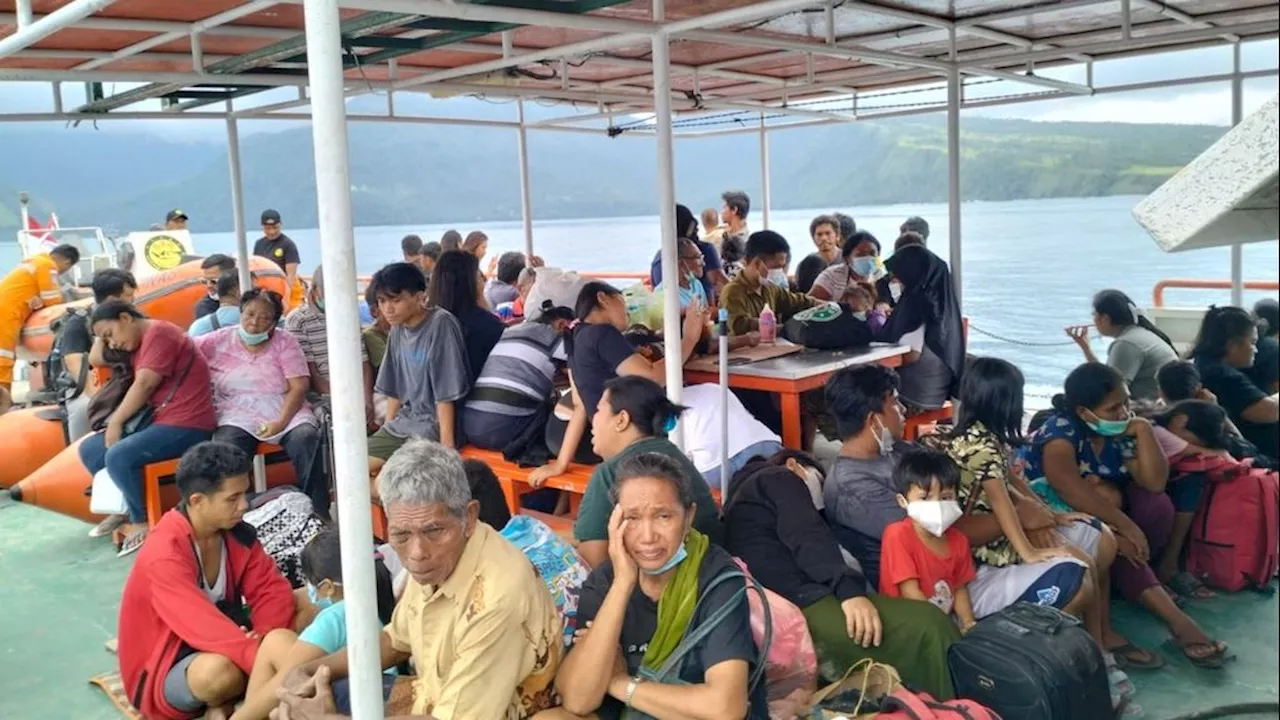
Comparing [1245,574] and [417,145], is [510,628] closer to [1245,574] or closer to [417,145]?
[1245,574]

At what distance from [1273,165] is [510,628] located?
1.67m

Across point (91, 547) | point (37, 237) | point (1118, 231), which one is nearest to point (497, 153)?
point (1118, 231)

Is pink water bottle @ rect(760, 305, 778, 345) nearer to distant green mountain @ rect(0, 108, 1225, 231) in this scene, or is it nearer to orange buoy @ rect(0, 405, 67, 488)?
orange buoy @ rect(0, 405, 67, 488)

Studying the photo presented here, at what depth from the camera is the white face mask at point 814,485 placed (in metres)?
3.36

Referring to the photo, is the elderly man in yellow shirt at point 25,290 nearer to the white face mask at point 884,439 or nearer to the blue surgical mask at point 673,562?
the white face mask at point 884,439

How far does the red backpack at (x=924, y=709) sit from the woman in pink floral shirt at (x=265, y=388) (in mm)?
3189

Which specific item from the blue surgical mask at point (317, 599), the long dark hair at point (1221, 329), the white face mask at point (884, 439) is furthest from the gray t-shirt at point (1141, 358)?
the blue surgical mask at point (317, 599)

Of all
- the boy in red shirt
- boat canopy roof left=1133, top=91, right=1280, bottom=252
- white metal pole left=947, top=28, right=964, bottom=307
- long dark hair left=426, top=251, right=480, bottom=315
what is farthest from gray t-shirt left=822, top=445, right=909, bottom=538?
white metal pole left=947, top=28, right=964, bottom=307

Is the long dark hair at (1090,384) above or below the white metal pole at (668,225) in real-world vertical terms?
below

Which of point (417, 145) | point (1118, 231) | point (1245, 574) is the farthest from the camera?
point (417, 145)

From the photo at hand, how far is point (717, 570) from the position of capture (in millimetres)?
2373

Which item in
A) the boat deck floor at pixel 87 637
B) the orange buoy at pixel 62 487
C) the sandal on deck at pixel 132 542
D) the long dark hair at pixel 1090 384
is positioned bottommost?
the boat deck floor at pixel 87 637

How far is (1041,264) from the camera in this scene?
23344 mm

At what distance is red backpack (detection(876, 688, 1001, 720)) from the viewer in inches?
97.8
